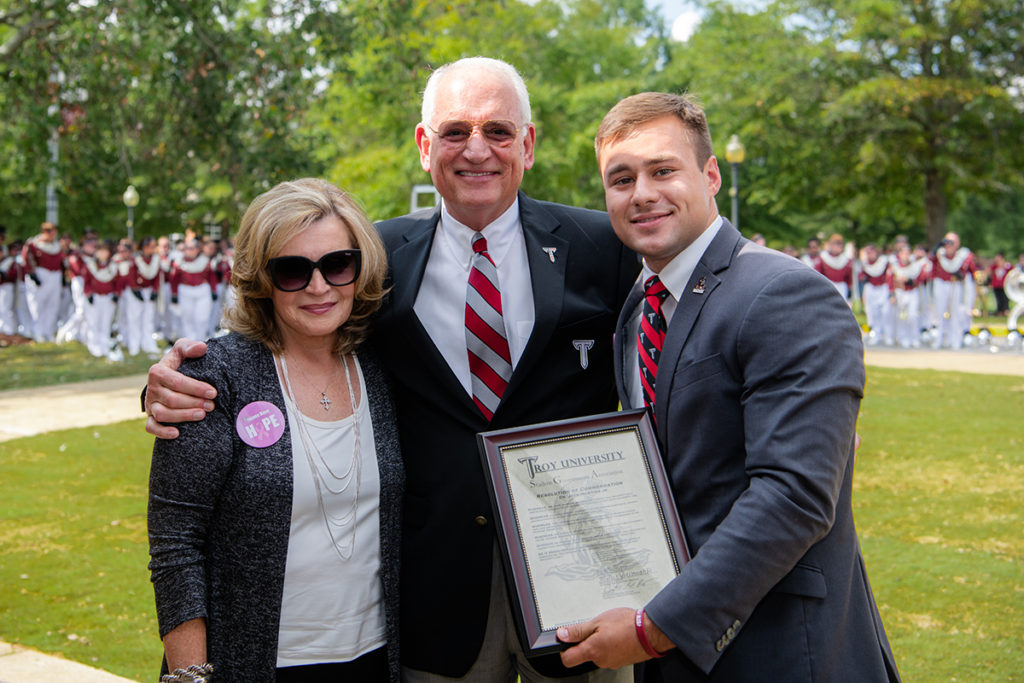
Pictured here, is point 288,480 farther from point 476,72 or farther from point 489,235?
point 476,72

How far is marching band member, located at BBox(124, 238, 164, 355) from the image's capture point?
19.7m

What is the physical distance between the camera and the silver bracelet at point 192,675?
2414 mm

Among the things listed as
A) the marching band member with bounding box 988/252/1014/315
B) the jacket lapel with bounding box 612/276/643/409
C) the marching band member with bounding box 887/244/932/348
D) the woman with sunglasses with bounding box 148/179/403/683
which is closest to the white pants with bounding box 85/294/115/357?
the marching band member with bounding box 887/244/932/348

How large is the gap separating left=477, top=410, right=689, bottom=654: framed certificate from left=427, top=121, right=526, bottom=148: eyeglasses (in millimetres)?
1099

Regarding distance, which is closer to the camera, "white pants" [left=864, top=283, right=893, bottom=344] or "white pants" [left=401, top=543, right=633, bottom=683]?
"white pants" [left=401, top=543, right=633, bottom=683]

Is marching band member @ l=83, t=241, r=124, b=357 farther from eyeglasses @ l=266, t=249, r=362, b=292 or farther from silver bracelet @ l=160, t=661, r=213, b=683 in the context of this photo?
silver bracelet @ l=160, t=661, r=213, b=683

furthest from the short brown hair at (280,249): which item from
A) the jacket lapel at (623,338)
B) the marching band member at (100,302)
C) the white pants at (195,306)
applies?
the marching band member at (100,302)

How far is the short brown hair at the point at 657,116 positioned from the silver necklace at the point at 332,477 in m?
1.12

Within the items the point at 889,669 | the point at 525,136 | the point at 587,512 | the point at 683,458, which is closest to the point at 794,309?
the point at 683,458

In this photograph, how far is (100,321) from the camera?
19719 millimetres

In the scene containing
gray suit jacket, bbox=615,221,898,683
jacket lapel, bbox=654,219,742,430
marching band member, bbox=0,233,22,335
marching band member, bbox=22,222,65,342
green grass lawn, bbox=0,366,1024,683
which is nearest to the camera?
gray suit jacket, bbox=615,221,898,683

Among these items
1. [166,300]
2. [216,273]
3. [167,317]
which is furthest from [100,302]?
[216,273]

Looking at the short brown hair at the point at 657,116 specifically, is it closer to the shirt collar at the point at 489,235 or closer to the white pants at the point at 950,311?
the shirt collar at the point at 489,235

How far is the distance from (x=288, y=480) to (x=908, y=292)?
904 inches
